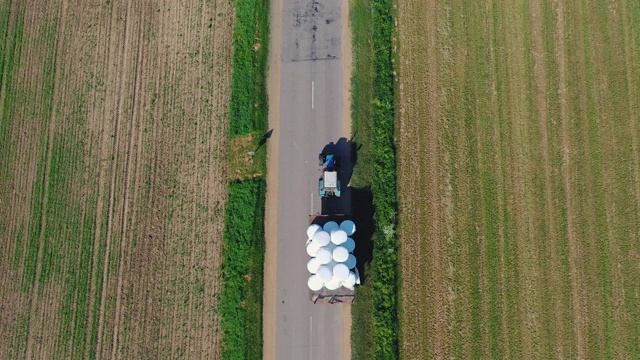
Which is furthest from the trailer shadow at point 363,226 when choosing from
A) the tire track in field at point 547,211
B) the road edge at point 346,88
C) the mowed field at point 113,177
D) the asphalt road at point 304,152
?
the tire track in field at point 547,211

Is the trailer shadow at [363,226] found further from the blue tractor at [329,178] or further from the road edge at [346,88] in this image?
the road edge at [346,88]

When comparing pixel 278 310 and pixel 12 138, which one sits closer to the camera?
pixel 278 310

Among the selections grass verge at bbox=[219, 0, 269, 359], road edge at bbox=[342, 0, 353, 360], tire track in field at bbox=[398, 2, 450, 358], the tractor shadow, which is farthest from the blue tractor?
tire track in field at bbox=[398, 2, 450, 358]

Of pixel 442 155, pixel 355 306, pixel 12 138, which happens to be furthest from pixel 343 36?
pixel 12 138

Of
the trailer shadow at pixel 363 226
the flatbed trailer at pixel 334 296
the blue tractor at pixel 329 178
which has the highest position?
the blue tractor at pixel 329 178

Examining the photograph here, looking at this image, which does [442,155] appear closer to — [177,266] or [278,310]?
[278,310]

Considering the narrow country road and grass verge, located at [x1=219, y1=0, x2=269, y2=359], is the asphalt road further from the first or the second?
grass verge, located at [x1=219, y1=0, x2=269, y2=359]
